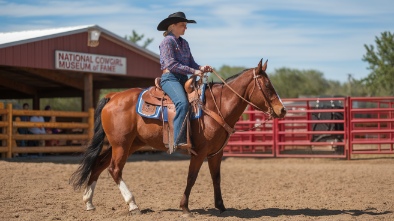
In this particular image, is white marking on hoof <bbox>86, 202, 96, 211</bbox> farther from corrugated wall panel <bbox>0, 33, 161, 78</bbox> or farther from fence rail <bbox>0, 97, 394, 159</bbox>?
corrugated wall panel <bbox>0, 33, 161, 78</bbox>

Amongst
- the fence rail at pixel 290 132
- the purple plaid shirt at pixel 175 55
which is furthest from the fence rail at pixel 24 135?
the purple plaid shirt at pixel 175 55

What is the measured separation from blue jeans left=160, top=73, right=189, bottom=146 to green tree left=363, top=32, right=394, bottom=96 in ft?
97.2

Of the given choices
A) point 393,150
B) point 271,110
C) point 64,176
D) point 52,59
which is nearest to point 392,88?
point 393,150

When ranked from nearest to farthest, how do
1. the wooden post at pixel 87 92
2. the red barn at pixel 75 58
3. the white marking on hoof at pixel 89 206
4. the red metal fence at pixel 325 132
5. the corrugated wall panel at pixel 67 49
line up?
the white marking on hoof at pixel 89 206, the red metal fence at pixel 325 132, the corrugated wall panel at pixel 67 49, the red barn at pixel 75 58, the wooden post at pixel 87 92

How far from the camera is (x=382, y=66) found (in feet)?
116

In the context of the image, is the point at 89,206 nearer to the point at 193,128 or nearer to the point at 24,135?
the point at 193,128

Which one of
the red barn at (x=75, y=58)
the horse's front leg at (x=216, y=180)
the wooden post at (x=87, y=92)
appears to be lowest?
the horse's front leg at (x=216, y=180)

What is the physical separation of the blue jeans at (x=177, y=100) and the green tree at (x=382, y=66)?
97.2 feet

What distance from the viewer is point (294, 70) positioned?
61.0m

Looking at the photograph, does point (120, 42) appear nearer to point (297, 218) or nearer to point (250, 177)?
point (250, 177)

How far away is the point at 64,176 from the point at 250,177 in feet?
12.0

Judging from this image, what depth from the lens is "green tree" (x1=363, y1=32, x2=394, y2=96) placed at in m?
35.3

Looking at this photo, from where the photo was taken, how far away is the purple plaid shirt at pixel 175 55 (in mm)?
7488

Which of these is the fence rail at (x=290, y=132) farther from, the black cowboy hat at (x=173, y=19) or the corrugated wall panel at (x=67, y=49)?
the black cowboy hat at (x=173, y=19)
